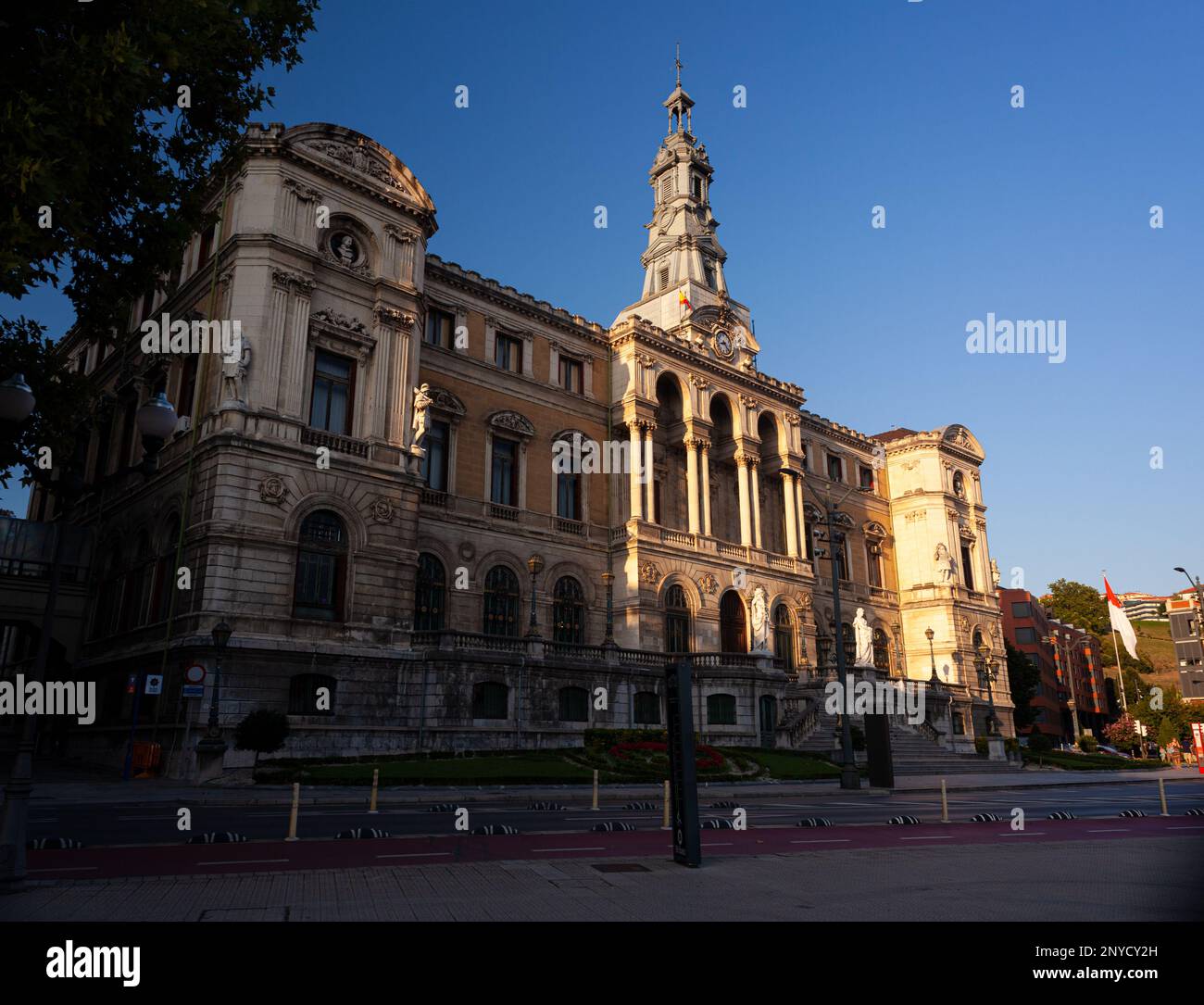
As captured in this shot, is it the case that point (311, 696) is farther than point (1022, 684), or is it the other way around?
point (1022, 684)

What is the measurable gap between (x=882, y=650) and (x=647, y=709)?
2944 cm

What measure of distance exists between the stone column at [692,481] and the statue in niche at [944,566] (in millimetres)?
24272

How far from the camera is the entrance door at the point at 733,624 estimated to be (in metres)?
47.8

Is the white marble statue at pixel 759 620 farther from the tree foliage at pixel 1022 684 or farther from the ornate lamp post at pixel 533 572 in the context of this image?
the tree foliage at pixel 1022 684

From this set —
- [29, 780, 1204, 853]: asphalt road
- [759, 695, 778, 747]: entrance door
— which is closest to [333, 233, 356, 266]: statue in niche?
[29, 780, 1204, 853]: asphalt road

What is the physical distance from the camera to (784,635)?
5088 cm

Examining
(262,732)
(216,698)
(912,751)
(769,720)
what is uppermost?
(216,698)

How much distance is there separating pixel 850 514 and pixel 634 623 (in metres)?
26.8

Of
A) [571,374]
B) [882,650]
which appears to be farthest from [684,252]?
[882,650]

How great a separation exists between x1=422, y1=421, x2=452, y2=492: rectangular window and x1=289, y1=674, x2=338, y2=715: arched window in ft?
36.8

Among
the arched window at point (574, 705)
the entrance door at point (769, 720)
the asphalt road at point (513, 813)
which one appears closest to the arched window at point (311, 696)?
the asphalt road at point (513, 813)

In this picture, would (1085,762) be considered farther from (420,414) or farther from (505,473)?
(420,414)

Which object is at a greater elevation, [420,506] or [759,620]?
[420,506]
